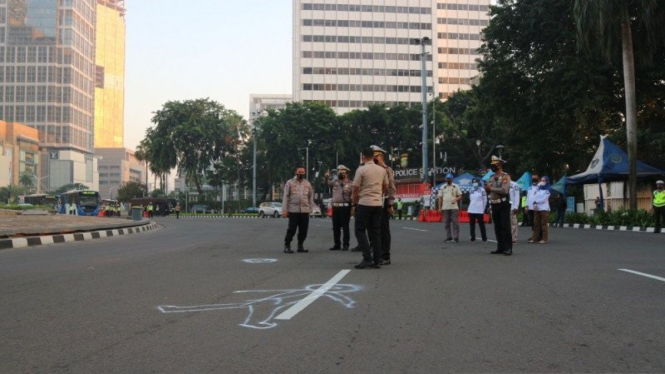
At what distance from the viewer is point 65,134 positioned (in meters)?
148

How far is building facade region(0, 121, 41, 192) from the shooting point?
124 meters

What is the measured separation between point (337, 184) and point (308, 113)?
55.8 meters

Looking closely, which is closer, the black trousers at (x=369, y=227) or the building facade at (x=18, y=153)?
the black trousers at (x=369, y=227)

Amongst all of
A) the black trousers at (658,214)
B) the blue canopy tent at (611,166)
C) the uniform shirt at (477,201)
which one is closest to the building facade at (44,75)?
the blue canopy tent at (611,166)

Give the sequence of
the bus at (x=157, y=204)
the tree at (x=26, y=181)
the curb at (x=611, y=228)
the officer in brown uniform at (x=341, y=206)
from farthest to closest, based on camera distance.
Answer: the tree at (x=26, y=181), the bus at (x=157, y=204), the curb at (x=611, y=228), the officer in brown uniform at (x=341, y=206)

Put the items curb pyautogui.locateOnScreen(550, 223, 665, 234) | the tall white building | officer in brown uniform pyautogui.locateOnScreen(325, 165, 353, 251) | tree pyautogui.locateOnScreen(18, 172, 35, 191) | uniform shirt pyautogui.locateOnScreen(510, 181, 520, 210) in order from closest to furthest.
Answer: officer in brown uniform pyautogui.locateOnScreen(325, 165, 353, 251), uniform shirt pyautogui.locateOnScreen(510, 181, 520, 210), curb pyautogui.locateOnScreen(550, 223, 665, 234), the tall white building, tree pyautogui.locateOnScreen(18, 172, 35, 191)

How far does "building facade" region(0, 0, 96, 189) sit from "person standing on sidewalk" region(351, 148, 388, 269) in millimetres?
147038

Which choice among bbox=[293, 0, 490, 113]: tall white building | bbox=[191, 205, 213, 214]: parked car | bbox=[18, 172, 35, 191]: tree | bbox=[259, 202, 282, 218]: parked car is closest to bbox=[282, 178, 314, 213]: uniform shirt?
bbox=[259, 202, 282, 218]: parked car

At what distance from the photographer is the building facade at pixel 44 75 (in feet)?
485

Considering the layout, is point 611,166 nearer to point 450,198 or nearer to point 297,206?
point 450,198

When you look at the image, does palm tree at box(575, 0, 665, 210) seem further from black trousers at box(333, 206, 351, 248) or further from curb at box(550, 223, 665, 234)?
black trousers at box(333, 206, 351, 248)

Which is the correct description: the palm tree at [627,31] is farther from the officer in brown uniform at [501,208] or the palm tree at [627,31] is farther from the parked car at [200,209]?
the parked car at [200,209]

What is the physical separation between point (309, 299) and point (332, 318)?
3.24 feet

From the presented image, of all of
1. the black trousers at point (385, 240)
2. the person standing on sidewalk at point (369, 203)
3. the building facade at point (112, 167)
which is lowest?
the black trousers at point (385, 240)
